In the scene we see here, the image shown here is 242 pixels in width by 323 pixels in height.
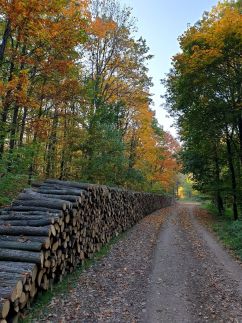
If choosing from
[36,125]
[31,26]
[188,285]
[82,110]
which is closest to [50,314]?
[188,285]

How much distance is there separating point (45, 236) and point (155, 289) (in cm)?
278

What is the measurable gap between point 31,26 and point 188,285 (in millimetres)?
9730

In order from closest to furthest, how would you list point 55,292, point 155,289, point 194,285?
point 55,292 < point 155,289 < point 194,285

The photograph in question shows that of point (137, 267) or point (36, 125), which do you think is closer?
point (137, 267)

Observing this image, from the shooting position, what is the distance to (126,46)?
79.6 feet

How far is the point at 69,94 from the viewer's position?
16672 mm

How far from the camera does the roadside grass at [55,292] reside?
5565mm

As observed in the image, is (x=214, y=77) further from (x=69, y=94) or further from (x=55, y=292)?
(x=55, y=292)

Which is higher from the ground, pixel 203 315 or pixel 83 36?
pixel 83 36

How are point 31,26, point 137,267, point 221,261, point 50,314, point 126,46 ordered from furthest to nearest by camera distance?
point 126,46
point 31,26
point 221,261
point 137,267
point 50,314

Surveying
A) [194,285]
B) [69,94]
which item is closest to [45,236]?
[194,285]

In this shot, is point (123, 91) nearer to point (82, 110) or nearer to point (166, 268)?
point (82, 110)

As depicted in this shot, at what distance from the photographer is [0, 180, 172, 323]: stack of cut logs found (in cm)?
521

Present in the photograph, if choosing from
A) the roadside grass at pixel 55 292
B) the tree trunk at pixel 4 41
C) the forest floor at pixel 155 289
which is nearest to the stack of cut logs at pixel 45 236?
the roadside grass at pixel 55 292
